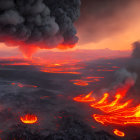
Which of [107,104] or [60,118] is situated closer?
[60,118]

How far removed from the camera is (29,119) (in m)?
21.3

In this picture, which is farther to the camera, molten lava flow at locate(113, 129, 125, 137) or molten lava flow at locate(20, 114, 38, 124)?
molten lava flow at locate(20, 114, 38, 124)

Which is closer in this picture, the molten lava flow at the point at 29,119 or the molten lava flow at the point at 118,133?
the molten lava flow at the point at 118,133

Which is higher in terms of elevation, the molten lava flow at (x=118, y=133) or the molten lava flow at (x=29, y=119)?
the molten lava flow at (x=29, y=119)

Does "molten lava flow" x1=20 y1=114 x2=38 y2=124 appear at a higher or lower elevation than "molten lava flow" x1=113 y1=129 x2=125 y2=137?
higher

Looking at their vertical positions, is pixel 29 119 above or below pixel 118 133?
above

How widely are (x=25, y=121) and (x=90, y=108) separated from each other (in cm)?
1246

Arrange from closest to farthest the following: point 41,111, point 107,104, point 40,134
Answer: point 40,134 < point 41,111 < point 107,104

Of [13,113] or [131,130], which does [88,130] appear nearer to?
[131,130]

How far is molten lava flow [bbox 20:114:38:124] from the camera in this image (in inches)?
799

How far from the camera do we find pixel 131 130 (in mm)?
18719

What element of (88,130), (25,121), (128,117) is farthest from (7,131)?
(128,117)

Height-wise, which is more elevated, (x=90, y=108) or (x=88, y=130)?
(x=90, y=108)

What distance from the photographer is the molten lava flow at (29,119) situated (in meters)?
20.3
